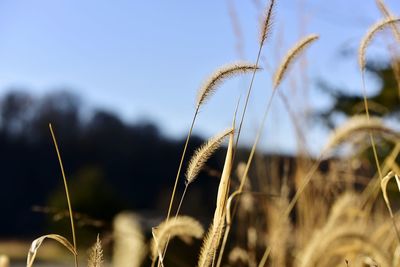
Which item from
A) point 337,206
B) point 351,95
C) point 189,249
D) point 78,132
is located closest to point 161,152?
point 78,132

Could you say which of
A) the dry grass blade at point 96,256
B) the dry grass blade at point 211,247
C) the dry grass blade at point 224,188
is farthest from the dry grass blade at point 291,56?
the dry grass blade at point 96,256

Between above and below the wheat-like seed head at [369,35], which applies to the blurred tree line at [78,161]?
below

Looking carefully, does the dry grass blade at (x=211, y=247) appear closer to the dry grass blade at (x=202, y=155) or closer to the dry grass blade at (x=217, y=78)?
the dry grass blade at (x=202, y=155)

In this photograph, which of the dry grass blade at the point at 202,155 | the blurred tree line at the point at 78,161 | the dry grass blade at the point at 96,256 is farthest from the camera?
the blurred tree line at the point at 78,161

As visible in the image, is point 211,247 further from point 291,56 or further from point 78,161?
point 78,161

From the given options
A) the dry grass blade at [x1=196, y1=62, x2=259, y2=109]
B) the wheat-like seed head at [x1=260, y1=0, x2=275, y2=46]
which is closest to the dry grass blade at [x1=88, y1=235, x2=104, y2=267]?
the dry grass blade at [x1=196, y1=62, x2=259, y2=109]

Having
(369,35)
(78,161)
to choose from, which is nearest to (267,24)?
(369,35)

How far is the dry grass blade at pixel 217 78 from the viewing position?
42.0 inches

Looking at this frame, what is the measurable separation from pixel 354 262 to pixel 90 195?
73.4 feet

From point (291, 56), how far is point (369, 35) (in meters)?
0.16

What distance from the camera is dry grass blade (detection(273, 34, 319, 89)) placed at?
3.93 feet

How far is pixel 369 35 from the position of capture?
48.4 inches

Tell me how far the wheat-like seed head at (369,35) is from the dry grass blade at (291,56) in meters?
0.10

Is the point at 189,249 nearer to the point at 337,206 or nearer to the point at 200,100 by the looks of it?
the point at 337,206
